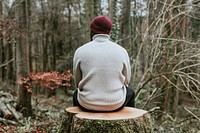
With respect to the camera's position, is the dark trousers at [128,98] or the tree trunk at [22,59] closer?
the dark trousers at [128,98]

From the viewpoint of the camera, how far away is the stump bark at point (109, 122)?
3156 mm

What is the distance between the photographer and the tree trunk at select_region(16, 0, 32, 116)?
21.8 ft

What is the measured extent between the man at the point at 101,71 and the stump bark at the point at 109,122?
0.39ft

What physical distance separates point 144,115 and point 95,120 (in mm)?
681

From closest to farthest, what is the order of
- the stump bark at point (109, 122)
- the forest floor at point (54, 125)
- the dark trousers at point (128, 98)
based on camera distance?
the stump bark at point (109, 122)
the dark trousers at point (128, 98)
the forest floor at point (54, 125)

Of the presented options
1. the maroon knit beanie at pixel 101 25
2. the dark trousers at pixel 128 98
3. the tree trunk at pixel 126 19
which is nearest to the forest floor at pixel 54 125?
the dark trousers at pixel 128 98

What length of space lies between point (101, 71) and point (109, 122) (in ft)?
1.95

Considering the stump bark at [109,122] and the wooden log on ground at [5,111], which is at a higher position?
the stump bark at [109,122]

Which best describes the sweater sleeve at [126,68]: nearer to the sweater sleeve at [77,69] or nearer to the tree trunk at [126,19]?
the sweater sleeve at [77,69]

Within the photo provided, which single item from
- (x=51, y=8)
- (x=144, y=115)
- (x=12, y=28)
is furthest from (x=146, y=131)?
(x=51, y=8)

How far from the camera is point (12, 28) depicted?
6438 mm

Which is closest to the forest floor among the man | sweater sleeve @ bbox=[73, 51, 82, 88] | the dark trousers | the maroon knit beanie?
the dark trousers

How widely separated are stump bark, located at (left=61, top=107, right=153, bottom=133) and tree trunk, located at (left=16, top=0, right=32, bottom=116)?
11.4 ft

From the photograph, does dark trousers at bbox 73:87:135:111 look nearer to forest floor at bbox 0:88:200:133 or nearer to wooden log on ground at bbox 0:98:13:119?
forest floor at bbox 0:88:200:133
